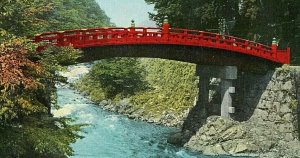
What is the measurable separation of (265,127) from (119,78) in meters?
22.4

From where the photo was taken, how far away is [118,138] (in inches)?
1323

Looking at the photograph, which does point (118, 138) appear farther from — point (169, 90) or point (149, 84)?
point (149, 84)

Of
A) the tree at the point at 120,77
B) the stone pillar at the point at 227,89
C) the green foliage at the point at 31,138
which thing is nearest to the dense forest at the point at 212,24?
the tree at the point at 120,77

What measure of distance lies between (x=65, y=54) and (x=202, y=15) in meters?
22.9

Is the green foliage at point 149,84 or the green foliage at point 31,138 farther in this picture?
the green foliage at point 149,84

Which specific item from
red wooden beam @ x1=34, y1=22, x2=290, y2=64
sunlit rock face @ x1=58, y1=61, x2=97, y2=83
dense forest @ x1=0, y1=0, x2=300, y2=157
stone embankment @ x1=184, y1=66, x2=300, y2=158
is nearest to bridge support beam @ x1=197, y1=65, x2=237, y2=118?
stone embankment @ x1=184, y1=66, x2=300, y2=158

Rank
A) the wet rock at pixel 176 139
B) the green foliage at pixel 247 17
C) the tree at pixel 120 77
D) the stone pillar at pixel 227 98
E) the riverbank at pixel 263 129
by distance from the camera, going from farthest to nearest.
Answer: the tree at pixel 120 77 < the green foliage at pixel 247 17 < the stone pillar at pixel 227 98 < the wet rock at pixel 176 139 < the riverbank at pixel 263 129

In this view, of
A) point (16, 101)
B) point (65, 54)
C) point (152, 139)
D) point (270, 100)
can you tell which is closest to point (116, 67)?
point (152, 139)

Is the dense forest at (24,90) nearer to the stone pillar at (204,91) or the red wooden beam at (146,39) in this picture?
the red wooden beam at (146,39)

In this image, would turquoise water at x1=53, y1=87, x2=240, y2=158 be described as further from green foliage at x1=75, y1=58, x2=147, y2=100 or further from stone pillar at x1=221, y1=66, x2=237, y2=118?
stone pillar at x1=221, y1=66, x2=237, y2=118

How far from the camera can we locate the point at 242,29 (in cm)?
4119

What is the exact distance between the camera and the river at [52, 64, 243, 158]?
95.6ft

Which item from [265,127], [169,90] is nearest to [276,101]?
[265,127]

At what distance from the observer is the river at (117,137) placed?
95.6 feet
